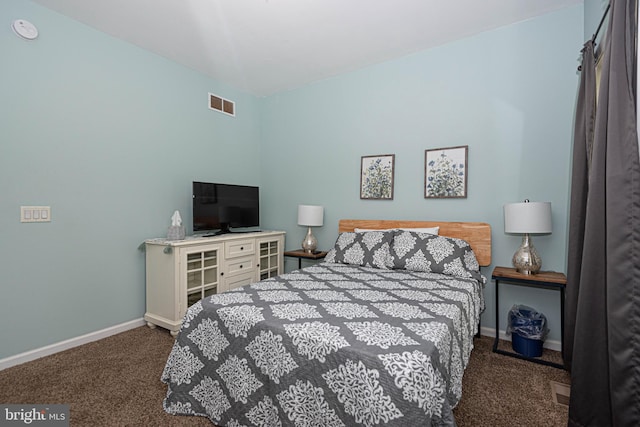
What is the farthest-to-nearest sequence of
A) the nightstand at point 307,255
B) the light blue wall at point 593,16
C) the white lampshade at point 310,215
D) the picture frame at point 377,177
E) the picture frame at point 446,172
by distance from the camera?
the white lampshade at point 310,215 < the nightstand at point 307,255 < the picture frame at point 377,177 < the picture frame at point 446,172 < the light blue wall at point 593,16

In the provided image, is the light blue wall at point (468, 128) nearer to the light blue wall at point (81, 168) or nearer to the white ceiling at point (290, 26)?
the white ceiling at point (290, 26)

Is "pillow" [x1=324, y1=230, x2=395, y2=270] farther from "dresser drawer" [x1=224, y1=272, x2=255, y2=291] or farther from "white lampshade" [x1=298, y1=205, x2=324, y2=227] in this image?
"dresser drawer" [x1=224, y1=272, x2=255, y2=291]

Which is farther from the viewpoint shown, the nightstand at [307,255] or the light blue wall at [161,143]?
the nightstand at [307,255]

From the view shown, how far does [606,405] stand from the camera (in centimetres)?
132

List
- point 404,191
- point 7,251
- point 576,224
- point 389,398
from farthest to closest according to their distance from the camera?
point 404,191 → point 7,251 → point 576,224 → point 389,398

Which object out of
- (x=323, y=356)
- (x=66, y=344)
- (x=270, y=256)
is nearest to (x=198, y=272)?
(x=270, y=256)

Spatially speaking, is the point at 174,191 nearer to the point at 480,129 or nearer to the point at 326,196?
the point at 326,196

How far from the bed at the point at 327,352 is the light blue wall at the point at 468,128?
0.84 m

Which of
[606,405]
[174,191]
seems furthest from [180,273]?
[606,405]

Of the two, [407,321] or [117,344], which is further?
[117,344]

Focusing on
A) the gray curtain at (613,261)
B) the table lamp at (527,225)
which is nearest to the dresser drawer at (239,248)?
the table lamp at (527,225)

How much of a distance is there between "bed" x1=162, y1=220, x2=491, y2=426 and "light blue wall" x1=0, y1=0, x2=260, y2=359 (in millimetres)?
1437

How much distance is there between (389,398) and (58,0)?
133 inches

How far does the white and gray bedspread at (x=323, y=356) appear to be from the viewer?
1.11m
